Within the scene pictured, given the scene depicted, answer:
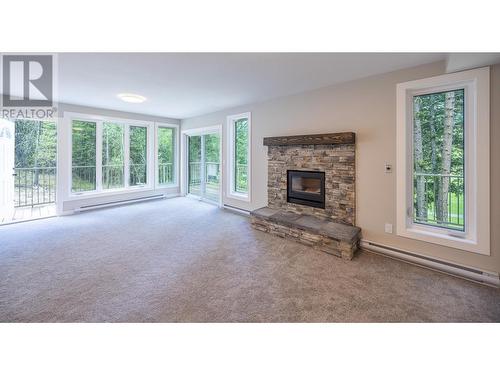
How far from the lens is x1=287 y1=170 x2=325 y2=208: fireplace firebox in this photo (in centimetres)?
373

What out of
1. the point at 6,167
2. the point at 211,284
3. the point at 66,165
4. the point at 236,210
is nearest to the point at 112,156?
the point at 66,165

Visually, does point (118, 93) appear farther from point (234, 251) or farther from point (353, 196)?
point (353, 196)

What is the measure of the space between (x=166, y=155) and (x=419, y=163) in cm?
630

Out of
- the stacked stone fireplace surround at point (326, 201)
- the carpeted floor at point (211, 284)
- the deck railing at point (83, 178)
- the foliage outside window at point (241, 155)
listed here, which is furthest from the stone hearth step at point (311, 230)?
the deck railing at point (83, 178)

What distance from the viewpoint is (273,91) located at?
3.97 meters

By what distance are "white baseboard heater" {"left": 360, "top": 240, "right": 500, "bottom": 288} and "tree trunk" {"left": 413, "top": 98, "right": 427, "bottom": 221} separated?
1.74ft

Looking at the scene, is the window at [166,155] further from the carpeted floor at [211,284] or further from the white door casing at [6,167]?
Answer: the carpeted floor at [211,284]

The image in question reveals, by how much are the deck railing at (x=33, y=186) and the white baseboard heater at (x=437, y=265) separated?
282 inches

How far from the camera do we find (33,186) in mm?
5629
